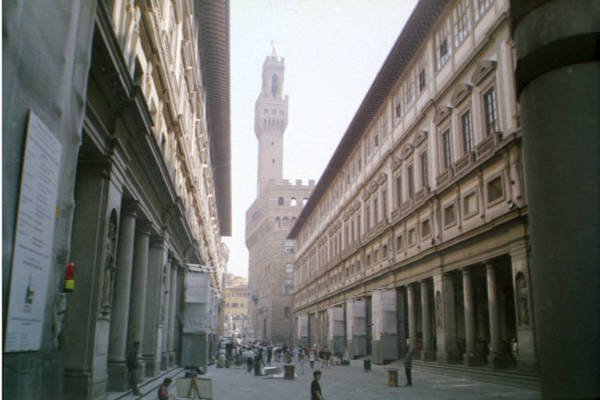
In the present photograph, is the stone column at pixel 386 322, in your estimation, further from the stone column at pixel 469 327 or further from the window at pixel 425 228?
the stone column at pixel 469 327

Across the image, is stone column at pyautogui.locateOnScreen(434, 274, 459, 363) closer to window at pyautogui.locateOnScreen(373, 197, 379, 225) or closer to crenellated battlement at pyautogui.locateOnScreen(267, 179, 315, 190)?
window at pyautogui.locateOnScreen(373, 197, 379, 225)

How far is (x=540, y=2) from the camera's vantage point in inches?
97.4

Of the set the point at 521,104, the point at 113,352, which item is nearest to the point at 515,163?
the point at 113,352

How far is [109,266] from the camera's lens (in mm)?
13891

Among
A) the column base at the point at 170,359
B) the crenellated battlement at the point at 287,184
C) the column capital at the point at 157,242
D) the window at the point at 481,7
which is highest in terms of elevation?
the crenellated battlement at the point at 287,184

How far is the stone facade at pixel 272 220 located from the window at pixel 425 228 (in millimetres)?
65379

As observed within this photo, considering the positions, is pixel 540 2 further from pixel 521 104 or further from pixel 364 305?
pixel 364 305

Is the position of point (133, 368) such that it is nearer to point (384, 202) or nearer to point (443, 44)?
point (443, 44)

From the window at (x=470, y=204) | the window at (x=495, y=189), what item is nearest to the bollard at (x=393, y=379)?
the window at (x=470, y=204)

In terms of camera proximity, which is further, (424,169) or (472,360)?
(424,169)

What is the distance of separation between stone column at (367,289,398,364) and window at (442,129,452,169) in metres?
8.85

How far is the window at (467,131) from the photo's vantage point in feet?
85.9

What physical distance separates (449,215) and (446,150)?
138 inches

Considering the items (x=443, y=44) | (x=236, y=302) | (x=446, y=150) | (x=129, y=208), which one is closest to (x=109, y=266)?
(x=129, y=208)
